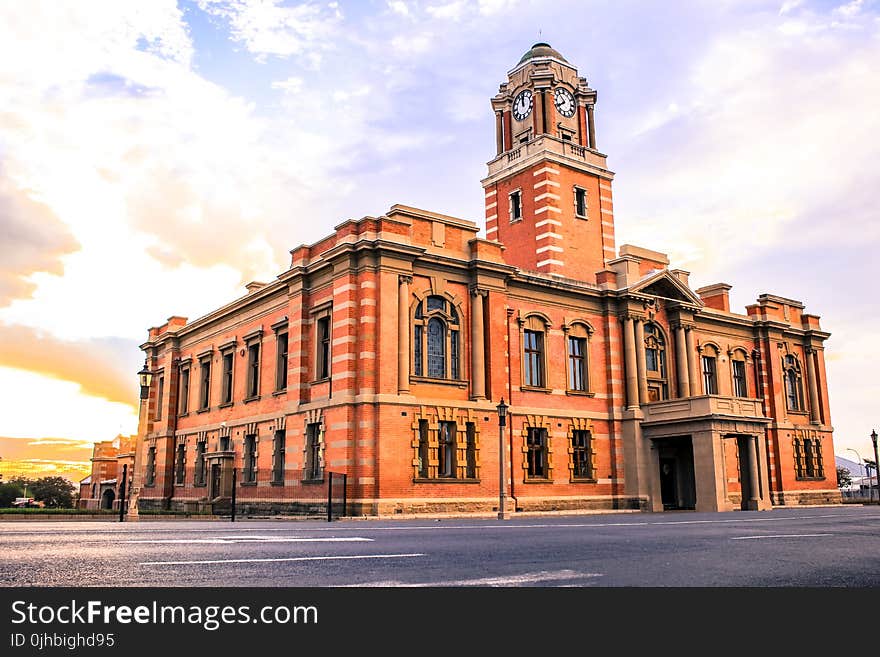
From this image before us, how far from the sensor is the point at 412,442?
28172mm

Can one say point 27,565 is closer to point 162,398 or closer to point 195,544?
point 195,544

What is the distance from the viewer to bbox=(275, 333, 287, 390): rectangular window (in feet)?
112

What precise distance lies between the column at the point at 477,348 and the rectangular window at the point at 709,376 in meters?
16.5

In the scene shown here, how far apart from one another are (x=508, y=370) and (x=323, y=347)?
8.19 meters

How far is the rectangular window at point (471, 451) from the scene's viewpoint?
2970cm

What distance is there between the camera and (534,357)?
1342 inches

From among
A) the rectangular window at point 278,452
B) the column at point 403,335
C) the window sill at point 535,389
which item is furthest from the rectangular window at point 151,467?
the window sill at point 535,389

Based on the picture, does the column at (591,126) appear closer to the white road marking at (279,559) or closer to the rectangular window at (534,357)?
the rectangular window at (534,357)

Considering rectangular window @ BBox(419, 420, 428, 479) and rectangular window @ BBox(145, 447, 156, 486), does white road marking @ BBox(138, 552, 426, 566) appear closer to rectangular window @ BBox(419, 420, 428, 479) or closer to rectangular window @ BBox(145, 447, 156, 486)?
rectangular window @ BBox(419, 420, 428, 479)

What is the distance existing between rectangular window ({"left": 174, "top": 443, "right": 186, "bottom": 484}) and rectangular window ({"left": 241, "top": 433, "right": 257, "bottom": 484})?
8.63m

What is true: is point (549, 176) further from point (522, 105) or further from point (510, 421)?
point (510, 421)

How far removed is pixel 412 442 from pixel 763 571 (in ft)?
70.4
